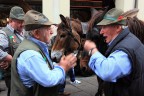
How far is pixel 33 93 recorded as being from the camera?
213cm

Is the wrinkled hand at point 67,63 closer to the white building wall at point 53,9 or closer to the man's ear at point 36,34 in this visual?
the man's ear at point 36,34

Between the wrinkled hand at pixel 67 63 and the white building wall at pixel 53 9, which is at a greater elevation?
the white building wall at pixel 53 9

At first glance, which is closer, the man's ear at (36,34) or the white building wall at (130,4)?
the man's ear at (36,34)

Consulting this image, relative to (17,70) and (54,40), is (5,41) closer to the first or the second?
(54,40)

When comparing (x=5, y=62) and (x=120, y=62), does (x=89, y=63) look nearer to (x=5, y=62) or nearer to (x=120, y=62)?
(x=120, y=62)

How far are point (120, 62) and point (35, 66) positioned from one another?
2.39ft

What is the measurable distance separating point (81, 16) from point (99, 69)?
5.34 m

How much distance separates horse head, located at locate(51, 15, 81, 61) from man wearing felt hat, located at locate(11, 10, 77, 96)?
1.37 metres

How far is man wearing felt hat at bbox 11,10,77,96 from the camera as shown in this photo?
2.00 meters

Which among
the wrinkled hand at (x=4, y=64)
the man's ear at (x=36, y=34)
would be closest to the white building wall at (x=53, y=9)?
the wrinkled hand at (x=4, y=64)

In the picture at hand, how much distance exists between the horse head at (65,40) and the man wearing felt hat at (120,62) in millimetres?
1447

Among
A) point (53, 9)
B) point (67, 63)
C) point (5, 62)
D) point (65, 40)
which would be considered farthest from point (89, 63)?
point (53, 9)

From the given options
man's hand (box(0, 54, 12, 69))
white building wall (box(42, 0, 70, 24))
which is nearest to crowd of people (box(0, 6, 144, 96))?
man's hand (box(0, 54, 12, 69))

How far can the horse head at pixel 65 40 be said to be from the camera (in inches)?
143
